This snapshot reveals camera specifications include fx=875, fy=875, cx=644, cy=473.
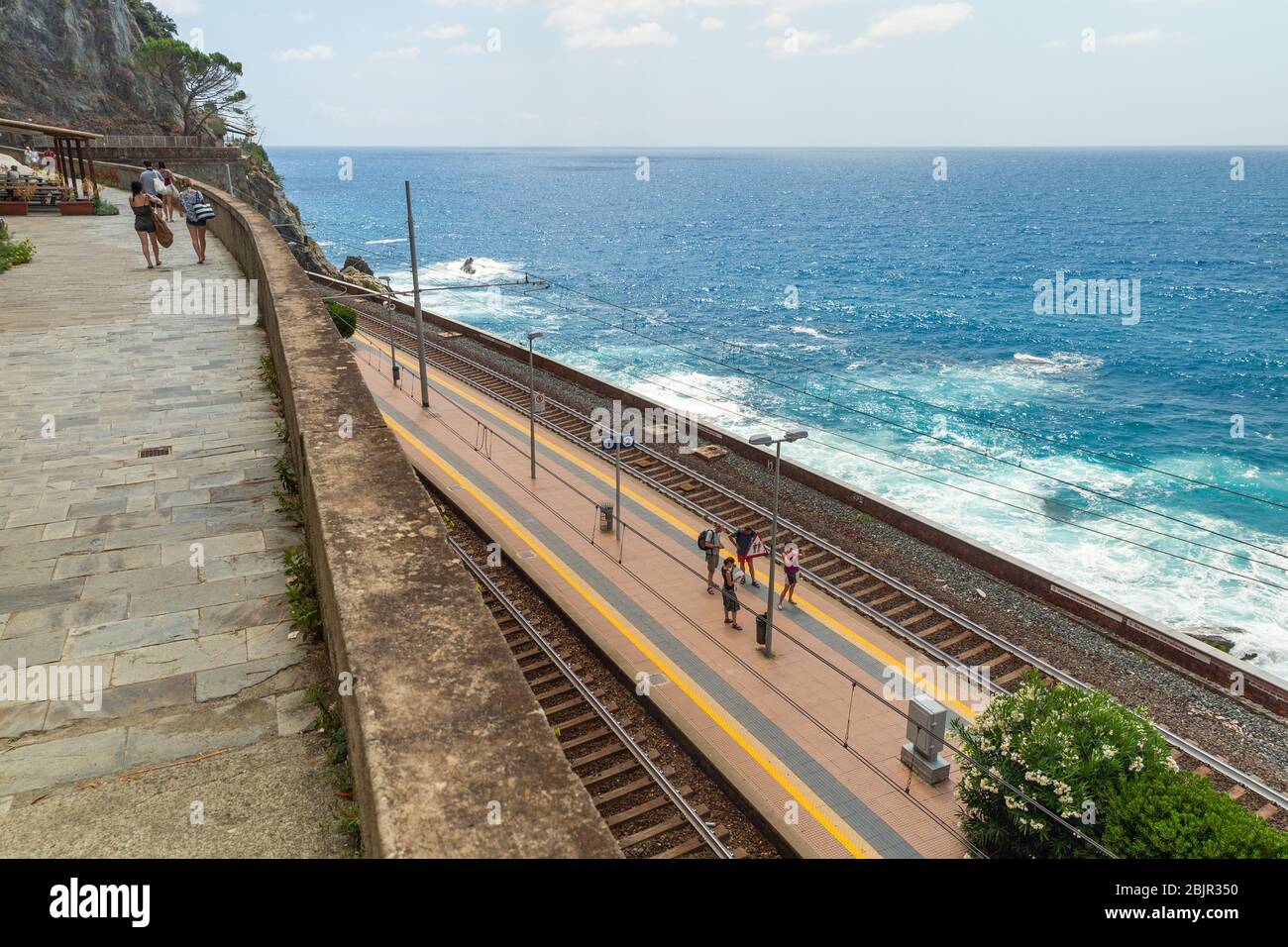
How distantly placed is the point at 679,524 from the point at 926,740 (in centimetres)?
1056

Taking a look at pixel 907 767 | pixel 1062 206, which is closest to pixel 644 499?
pixel 907 767

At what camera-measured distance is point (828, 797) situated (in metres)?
13.3

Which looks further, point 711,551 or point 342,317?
point 342,317

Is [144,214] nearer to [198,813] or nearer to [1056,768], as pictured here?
[198,813]

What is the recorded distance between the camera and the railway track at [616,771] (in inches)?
491

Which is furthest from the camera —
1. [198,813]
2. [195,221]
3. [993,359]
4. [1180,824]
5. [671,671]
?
[993,359]

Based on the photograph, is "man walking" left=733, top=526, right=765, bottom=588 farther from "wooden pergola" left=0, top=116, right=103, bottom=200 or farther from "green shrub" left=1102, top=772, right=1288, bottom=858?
"wooden pergola" left=0, top=116, right=103, bottom=200

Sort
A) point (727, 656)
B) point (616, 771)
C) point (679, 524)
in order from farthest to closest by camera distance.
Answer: point (679, 524), point (727, 656), point (616, 771)

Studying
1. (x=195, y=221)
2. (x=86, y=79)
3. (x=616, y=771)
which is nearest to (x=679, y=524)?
(x=616, y=771)

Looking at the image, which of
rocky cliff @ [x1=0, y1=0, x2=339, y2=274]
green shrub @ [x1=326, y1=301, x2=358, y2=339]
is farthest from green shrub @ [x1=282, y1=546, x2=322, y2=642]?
rocky cliff @ [x1=0, y1=0, x2=339, y2=274]

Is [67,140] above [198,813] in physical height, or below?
above

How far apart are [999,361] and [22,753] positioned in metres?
57.6

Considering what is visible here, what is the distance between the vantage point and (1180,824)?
10867mm
